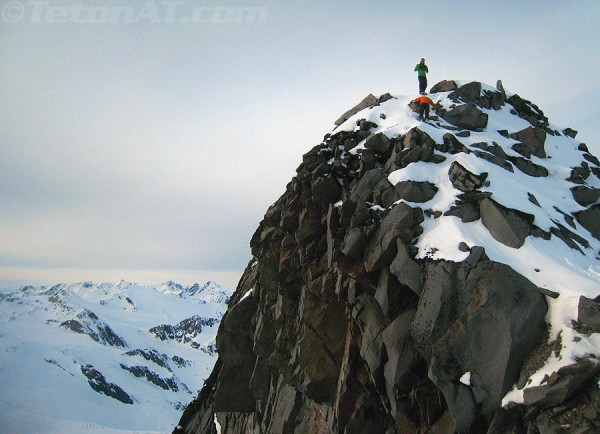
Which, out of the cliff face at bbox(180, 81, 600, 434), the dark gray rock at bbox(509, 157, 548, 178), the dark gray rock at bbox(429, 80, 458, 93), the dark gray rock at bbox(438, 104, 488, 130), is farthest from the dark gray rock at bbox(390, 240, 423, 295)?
the dark gray rock at bbox(429, 80, 458, 93)

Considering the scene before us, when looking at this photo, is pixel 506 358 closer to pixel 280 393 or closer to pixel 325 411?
pixel 325 411

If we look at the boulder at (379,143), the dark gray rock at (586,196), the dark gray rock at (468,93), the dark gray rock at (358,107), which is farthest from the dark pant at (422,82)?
the dark gray rock at (586,196)

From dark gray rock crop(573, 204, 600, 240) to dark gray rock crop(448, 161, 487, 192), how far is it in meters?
7.36

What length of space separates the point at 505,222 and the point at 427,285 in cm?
442

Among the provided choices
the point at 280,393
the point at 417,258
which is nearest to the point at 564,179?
the point at 417,258

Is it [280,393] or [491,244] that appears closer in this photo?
[491,244]

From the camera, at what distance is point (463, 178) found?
19.8 meters

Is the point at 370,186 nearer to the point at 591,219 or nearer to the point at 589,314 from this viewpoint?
the point at 589,314

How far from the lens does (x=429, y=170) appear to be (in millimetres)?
21188

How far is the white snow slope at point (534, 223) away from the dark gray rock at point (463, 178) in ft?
0.94

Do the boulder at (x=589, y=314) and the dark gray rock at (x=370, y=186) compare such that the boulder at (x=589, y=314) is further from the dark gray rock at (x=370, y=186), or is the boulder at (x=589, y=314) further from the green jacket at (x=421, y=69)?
the green jacket at (x=421, y=69)

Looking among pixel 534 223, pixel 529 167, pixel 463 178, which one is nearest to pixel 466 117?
pixel 529 167

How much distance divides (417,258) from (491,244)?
2988 mm

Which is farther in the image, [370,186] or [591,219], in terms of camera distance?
[591,219]
